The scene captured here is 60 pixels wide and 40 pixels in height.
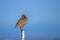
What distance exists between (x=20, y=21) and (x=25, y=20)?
0.36 metres

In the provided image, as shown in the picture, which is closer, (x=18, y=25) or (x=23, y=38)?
(x=23, y=38)

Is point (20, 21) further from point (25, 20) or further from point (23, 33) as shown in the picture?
point (23, 33)

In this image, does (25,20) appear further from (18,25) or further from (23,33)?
(23,33)

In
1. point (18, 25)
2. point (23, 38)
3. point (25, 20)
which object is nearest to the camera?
point (23, 38)

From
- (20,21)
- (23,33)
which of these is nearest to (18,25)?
(20,21)

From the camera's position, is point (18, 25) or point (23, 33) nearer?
point (23, 33)

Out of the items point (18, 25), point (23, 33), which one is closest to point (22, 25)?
point (18, 25)

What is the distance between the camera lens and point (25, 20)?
502 centimetres

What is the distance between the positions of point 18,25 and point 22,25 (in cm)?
20

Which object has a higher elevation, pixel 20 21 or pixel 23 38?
pixel 20 21

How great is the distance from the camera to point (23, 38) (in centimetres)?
409

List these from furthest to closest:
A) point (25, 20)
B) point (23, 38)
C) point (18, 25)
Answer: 1. point (25, 20)
2. point (18, 25)
3. point (23, 38)

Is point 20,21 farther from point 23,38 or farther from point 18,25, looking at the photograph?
point 23,38

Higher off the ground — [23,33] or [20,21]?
[20,21]
